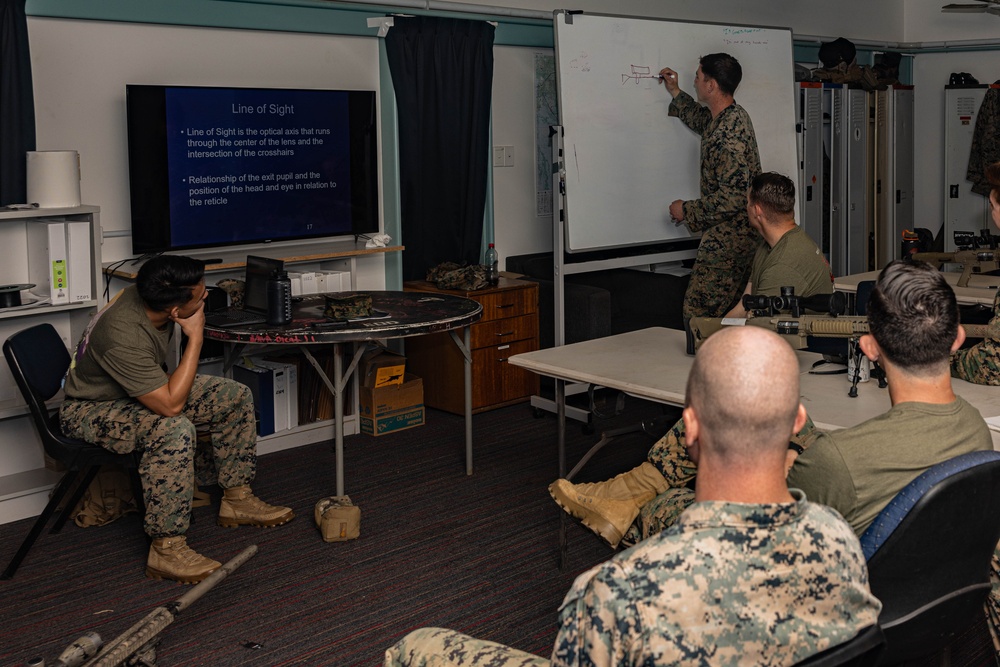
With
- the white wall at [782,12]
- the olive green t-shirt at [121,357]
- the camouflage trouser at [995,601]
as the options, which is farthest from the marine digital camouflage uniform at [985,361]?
the white wall at [782,12]

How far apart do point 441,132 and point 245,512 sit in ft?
8.66

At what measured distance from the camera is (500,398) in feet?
19.2

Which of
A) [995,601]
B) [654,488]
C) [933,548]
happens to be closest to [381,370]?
[654,488]

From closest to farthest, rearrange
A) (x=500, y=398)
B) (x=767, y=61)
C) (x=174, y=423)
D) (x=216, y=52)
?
(x=174, y=423), (x=216, y=52), (x=500, y=398), (x=767, y=61)

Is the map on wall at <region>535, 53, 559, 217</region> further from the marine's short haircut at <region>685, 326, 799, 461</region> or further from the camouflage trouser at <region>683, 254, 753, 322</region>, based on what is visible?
the marine's short haircut at <region>685, 326, 799, 461</region>

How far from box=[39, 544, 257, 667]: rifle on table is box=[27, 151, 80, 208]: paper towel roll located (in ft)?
6.34

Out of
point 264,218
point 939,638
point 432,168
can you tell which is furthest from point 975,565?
point 432,168

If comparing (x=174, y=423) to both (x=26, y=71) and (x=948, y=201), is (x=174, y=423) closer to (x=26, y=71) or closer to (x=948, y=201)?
(x=26, y=71)

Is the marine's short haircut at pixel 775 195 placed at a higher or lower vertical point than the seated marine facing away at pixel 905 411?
higher

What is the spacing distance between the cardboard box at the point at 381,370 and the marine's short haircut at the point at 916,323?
135 inches

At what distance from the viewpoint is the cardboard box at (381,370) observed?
5.33 metres

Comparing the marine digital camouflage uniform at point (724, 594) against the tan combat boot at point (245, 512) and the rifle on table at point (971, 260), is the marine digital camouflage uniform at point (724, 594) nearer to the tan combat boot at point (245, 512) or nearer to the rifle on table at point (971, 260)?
the tan combat boot at point (245, 512)

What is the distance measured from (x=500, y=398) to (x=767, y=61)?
2.72 metres

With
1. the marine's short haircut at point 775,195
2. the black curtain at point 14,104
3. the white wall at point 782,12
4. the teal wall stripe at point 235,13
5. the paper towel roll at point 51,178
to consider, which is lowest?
the marine's short haircut at point 775,195
